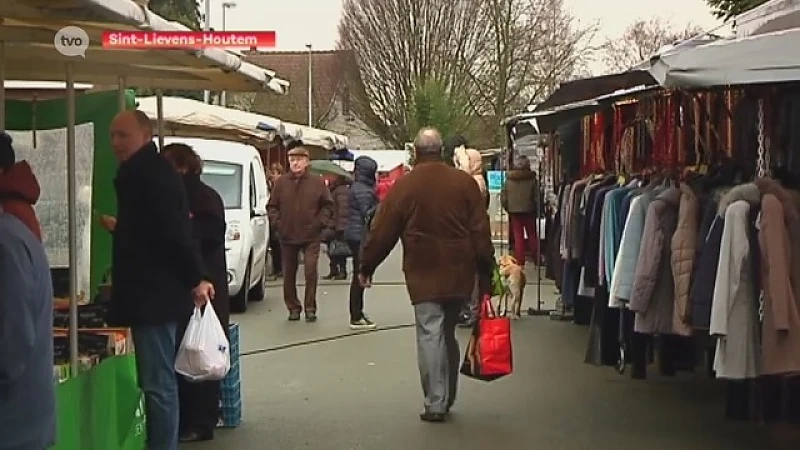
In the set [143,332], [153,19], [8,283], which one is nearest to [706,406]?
[143,332]

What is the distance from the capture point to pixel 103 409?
22.8 feet

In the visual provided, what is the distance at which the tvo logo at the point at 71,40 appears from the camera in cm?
590

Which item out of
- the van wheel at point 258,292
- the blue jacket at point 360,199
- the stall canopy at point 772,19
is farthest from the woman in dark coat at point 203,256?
the van wheel at point 258,292

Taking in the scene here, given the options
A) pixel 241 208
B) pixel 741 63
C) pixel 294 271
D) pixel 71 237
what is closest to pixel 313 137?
pixel 241 208

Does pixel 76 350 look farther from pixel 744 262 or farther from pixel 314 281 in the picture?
pixel 314 281

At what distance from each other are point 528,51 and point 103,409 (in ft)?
115

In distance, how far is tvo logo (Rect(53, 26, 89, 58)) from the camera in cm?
590

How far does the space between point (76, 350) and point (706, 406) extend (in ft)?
15.6

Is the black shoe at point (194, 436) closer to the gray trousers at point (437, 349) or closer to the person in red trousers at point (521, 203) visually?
the gray trousers at point (437, 349)

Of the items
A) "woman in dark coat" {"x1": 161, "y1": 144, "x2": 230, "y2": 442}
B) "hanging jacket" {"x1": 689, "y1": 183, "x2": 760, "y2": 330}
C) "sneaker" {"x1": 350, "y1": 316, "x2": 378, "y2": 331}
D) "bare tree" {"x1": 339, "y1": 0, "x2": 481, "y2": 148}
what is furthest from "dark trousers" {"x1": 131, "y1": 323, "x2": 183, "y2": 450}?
"bare tree" {"x1": 339, "y1": 0, "x2": 481, "y2": 148}

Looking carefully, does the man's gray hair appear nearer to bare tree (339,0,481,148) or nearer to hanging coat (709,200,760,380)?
hanging coat (709,200,760,380)

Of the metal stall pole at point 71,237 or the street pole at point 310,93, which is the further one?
the street pole at point 310,93

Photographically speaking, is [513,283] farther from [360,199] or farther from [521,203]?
[360,199]

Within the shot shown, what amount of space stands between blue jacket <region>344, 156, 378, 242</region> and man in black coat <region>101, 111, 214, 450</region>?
10130mm
